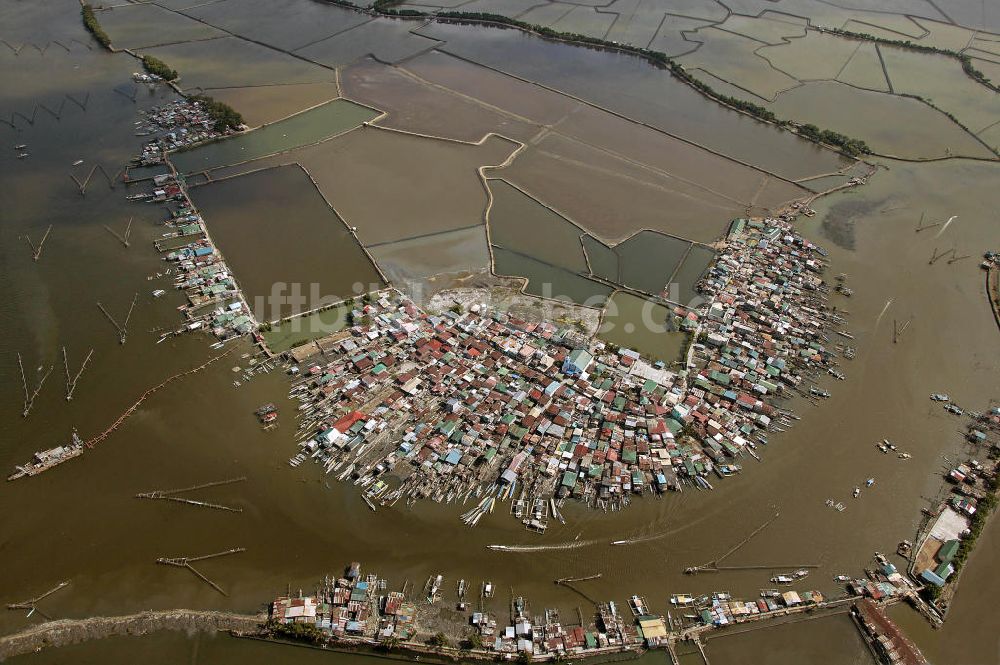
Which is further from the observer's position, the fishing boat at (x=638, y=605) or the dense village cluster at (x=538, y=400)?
the dense village cluster at (x=538, y=400)

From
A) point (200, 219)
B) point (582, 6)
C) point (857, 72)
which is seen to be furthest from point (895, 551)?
point (582, 6)

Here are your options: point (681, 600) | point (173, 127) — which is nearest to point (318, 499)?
point (681, 600)

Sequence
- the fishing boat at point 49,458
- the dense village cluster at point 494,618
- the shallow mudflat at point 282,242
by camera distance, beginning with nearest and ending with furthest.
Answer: the dense village cluster at point 494,618 < the fishing boat at point 49,458 < the shallow mudflat at point 282,242

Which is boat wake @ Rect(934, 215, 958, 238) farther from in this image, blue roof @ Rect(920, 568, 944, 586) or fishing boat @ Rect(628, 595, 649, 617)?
fishing boat @ Rect(628, 595, 649, 617)

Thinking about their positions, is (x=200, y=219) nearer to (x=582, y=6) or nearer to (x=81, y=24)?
(x=81, y=24)

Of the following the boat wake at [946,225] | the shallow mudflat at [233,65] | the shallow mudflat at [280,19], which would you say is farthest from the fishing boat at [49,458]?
the boat wake at [946,225]

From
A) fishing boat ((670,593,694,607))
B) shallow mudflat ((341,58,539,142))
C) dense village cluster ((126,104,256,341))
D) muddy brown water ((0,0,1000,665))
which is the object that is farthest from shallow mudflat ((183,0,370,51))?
fishing boat ((670,593,694,607))

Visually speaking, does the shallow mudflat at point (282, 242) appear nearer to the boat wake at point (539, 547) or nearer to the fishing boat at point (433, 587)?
the fishing boat at point (433, 587)
